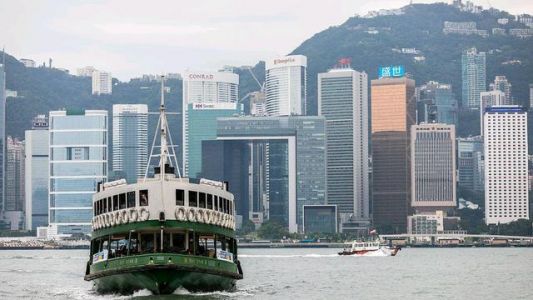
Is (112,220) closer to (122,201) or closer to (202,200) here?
(122,201)

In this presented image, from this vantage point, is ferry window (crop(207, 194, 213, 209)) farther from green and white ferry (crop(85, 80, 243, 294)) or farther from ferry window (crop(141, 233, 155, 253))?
ferry window (crop(141, 233, 155, 253))

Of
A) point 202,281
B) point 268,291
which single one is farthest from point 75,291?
point 202,281

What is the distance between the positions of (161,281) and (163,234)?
2205 mm

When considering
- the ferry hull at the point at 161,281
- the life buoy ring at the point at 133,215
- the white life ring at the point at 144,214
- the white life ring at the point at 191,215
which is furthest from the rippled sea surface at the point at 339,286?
the white life ring at the point at 144,214

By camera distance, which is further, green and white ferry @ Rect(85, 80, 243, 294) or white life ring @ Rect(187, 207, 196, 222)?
white life ring @ Rect(187, 207, 196, 222)

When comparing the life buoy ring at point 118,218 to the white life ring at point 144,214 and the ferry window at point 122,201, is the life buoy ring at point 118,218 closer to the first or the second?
the ferry window at point 122,201

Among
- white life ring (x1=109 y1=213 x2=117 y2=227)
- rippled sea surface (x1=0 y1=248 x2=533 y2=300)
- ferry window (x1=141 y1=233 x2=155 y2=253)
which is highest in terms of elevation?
white life ring (x1=109 y1=213 x2=117 y2=227)

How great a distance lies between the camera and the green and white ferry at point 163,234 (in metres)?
66.3

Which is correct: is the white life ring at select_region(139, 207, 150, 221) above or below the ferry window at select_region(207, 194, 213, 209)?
below

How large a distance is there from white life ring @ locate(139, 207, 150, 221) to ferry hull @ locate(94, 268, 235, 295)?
240cm

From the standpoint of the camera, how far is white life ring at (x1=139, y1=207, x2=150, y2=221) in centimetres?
6644

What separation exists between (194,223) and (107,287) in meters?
6.36

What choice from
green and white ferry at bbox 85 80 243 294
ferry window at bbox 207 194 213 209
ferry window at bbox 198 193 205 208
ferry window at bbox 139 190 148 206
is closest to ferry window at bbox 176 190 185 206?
green and white ferry at bbox 85 80 243 294

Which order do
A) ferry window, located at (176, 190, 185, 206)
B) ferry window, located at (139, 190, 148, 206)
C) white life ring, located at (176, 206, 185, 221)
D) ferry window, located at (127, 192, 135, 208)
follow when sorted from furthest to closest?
ferry window, located at (127, 192, 135, 208) < ferry window, located at (176, 190, 185, 206) < ferry window, located at (139, 190, 148, 206) < white life ring, located at (176, 206, 185, 221)
